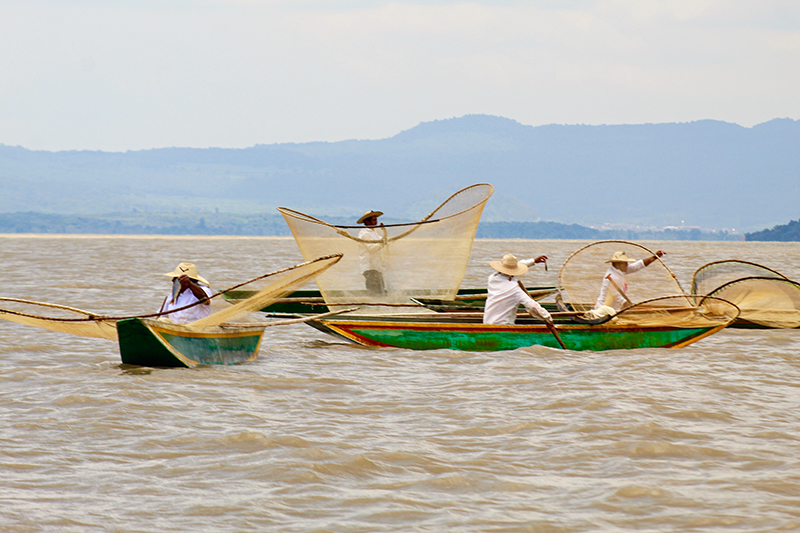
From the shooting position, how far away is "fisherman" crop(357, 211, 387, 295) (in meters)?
12.5

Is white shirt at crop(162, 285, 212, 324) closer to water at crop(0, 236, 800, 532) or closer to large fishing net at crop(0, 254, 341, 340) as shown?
large fishing net at crop(0, 254, 341, 340)

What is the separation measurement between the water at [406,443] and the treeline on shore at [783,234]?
580 ft

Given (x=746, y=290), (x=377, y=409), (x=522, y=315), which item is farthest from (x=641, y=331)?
(x=377, y=409)

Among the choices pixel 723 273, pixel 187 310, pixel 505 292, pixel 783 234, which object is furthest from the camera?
pixel 783 234

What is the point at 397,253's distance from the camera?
12812 mm

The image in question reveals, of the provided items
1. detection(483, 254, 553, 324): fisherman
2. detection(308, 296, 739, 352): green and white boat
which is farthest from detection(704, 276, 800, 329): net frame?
detection(483, 254, 553, 324): fisherman

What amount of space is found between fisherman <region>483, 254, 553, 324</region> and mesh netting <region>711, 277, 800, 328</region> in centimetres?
425

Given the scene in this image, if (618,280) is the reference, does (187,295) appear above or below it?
below

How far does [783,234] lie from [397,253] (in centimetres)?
18000

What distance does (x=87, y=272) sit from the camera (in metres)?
29.4

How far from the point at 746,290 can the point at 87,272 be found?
22889 millimetres

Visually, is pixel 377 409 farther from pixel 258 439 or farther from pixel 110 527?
pixel 110 527

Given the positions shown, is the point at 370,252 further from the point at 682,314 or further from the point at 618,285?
the point at 682,314

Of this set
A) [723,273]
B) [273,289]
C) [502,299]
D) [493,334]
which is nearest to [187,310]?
[273,289]
